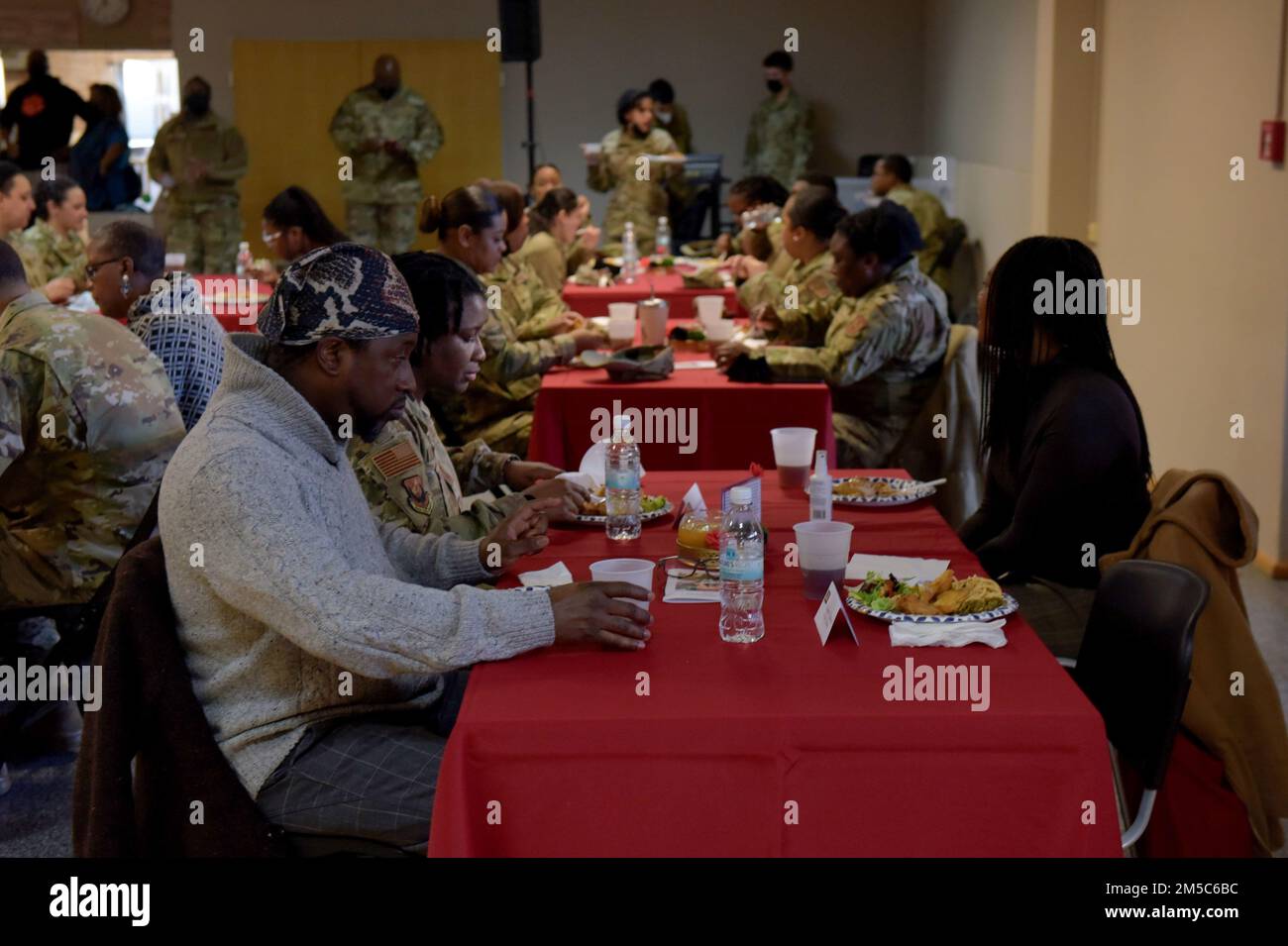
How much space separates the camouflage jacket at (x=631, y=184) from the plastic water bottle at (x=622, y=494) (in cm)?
703

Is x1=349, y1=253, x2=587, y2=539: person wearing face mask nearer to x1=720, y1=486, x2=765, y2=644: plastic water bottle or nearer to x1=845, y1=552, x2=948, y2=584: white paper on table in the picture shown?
x1=845, y1=552, x2=948, y2=584: white paper on table

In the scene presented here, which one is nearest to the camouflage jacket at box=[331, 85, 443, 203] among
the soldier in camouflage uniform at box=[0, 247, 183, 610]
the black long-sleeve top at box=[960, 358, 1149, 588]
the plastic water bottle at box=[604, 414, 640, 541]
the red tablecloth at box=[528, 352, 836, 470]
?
the red tablecloth at box=[528, 352, 836, 470]

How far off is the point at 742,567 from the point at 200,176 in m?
9.21

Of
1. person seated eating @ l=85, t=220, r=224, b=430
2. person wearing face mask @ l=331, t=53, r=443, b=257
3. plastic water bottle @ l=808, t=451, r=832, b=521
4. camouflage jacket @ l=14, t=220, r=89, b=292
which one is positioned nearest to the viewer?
plastic water bottle @ l=808, t=451, r=832, b=521

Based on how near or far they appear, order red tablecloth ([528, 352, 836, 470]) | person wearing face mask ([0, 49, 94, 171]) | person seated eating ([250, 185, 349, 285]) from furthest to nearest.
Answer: person wearing face mask ([0, 49, 94, 171])
person seated eating ([250, 185, 349, 285])
red tablecloth ([528, 352, 836, 470])

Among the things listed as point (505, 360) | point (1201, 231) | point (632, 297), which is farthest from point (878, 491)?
point (632, 297)

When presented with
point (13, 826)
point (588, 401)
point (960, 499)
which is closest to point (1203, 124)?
point (960, 499)

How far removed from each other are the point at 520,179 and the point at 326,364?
11.0 meters

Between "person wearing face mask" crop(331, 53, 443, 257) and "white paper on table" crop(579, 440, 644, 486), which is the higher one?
"person wearing face mask" crop(331, 53, 443, 257)

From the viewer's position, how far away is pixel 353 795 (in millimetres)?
1963

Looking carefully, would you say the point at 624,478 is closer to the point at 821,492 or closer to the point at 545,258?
the point at 821,492

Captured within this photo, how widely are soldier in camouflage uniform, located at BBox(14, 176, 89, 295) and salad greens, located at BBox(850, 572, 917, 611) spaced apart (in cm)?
530

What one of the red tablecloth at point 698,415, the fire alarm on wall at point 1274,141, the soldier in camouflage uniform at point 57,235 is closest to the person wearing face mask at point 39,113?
the soldier in camouflage uniform at point 57,235

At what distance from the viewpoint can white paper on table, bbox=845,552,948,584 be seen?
2.39 metres
